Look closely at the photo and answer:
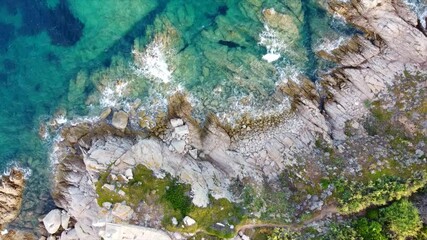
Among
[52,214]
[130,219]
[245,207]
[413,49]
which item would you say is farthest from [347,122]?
[52,214]

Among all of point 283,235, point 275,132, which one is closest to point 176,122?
point 275,132

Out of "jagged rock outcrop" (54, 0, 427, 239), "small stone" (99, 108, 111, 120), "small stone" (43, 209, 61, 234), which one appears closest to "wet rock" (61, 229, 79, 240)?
"small stone" (43, 209, 61, 234)

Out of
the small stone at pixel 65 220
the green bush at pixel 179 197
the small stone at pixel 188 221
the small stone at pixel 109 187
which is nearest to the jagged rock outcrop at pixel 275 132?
the small stone at pixel 65 220

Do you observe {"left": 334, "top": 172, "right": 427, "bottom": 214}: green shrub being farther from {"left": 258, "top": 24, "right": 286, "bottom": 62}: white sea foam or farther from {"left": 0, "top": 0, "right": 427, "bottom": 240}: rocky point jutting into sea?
{"left": 258, "top": 24, "right": 286, "bottom": 62}: white sea foam

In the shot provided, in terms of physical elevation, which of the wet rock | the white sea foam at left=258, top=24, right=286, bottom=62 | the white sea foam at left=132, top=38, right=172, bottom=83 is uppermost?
the white sea foam at left=258, top=24, right=286, bottom=62

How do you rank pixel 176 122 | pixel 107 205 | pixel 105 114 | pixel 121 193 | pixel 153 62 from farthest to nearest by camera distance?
pixel 153 62 < pixel 105 114 < pixel 176 122 < pixel 121 193 < pixel 107 205

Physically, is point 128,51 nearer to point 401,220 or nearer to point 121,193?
point 121,193

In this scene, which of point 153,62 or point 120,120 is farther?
point 153,62
